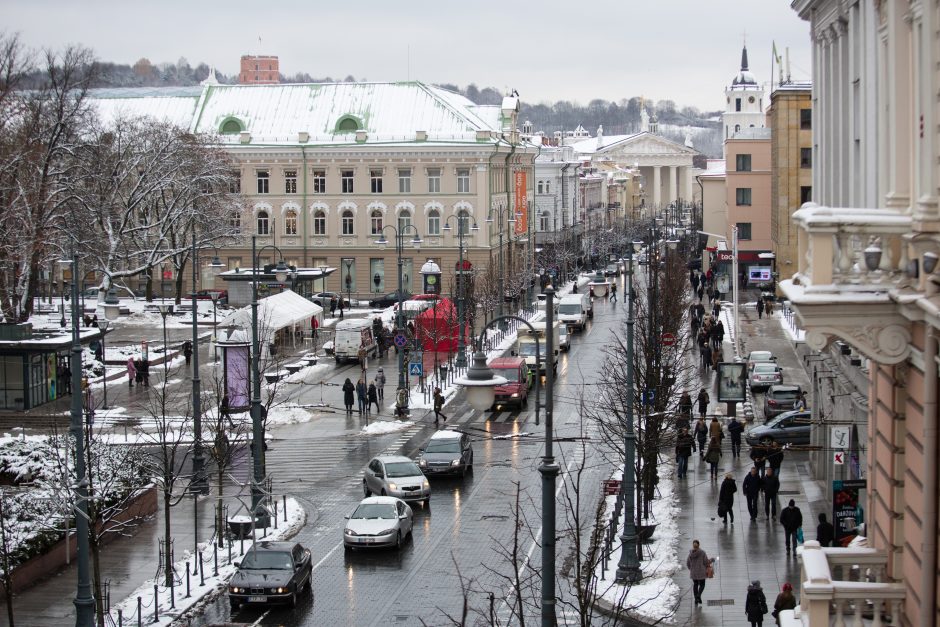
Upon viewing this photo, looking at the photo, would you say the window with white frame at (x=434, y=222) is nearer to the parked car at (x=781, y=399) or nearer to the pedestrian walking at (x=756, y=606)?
the parked car at (x=781, y=399)

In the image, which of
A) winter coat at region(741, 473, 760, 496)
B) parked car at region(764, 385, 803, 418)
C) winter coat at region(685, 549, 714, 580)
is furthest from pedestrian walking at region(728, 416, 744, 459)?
winter coat at region(685, 549, 714, 580)

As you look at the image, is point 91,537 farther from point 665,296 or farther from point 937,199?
point 665,296

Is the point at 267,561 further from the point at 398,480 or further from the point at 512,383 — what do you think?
the point at 512,383

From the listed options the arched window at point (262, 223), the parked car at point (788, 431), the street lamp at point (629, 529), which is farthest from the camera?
the arched window at point (262, 223)

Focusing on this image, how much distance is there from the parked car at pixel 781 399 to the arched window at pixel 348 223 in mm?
50392

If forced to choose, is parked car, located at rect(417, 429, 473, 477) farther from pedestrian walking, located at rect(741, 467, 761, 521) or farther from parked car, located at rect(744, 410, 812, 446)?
parked car, located at rect(744, 410, 812, 446)

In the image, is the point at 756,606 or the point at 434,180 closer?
the point at 756,606

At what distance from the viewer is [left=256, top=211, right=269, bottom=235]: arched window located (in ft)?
307

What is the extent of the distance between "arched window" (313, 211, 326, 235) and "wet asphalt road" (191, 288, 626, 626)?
3948cm

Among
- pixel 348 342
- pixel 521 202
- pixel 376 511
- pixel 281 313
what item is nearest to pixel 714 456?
pixel 376 511

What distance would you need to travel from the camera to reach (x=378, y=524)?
30.3m

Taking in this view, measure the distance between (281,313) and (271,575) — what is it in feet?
121

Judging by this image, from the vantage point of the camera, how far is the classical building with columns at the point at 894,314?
11.5m

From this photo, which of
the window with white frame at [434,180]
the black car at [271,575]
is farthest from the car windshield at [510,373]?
the window with white frame at [434,180]
